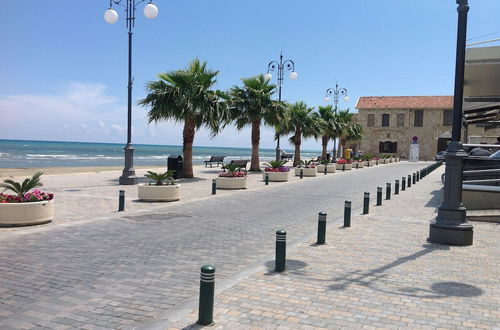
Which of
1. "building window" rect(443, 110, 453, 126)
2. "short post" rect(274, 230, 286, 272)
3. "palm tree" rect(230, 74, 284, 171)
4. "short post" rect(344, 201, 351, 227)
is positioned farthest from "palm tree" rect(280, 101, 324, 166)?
"building window" rect(443, 110, 453, 126)

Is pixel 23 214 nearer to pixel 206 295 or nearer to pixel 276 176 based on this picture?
pixel 206 295

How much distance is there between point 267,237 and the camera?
8898mm

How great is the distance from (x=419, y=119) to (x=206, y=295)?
69.8 metres

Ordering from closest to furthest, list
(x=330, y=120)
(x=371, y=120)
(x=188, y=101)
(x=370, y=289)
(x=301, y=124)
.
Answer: (x=370, y=289)
(x=188, y=101)
(x=301, y=124)
(x=330, y=120)
(x=371, y=120)

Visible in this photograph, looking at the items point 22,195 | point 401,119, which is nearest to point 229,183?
point 22,195

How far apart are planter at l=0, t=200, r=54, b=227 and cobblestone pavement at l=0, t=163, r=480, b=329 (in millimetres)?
611

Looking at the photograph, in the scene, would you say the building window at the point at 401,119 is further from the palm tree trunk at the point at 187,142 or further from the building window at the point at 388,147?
the palm tree trunk at the point at 187,142

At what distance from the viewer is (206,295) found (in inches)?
170

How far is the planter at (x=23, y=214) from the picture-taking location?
9.52 m

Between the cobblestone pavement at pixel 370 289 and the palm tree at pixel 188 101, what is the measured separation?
14199 millimetres

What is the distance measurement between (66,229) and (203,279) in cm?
609

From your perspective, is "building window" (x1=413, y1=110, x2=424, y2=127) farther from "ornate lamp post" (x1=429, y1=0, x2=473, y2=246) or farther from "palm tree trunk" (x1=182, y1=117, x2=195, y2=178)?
"ornate lamp post" (x1=429, y1=0, x2=473, y2=246)

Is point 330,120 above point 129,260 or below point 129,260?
above

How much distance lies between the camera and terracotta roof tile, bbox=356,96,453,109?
6739 cm
